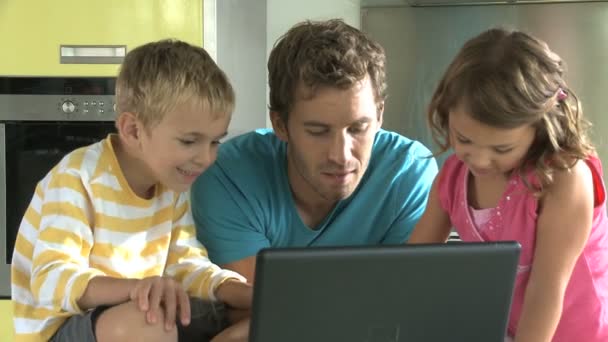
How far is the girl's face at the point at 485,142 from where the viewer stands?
129cm

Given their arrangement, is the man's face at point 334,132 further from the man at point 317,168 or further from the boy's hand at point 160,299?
the boy's hand at point 160,299

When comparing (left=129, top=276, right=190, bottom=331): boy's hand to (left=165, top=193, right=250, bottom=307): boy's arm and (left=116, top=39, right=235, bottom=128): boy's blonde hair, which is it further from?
(left=116, top=39, right=235, bottom=128): boy's blonde hair

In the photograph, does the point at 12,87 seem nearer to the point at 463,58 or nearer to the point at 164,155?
the point at 164,155

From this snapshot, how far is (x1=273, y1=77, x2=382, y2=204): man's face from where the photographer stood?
1.50 meters

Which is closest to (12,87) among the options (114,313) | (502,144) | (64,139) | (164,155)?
(64,139)

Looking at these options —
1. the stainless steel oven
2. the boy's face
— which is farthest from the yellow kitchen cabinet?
the boy's face

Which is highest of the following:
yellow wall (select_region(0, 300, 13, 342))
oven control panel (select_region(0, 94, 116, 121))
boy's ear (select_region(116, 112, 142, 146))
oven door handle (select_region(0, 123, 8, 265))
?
boy's ear (select_region(116, 112, 142, 146))

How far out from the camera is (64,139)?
249cm

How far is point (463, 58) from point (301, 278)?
1.66 feet

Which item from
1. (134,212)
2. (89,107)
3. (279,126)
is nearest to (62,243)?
(134,212)

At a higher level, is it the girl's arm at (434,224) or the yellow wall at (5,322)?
the girl's arm at (434,224)

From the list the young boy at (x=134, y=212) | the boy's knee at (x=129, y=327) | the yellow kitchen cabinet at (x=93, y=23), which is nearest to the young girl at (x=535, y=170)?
the young boy at (x=134, y=212)

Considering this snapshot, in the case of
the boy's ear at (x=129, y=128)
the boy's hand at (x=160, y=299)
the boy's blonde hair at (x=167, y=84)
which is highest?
the boy's blonde hair at (x=167, y=84)

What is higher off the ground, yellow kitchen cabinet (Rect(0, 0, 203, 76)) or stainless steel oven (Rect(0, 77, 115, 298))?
yellow kitchen cabinet (Rect(0, 0, 203, 76))
